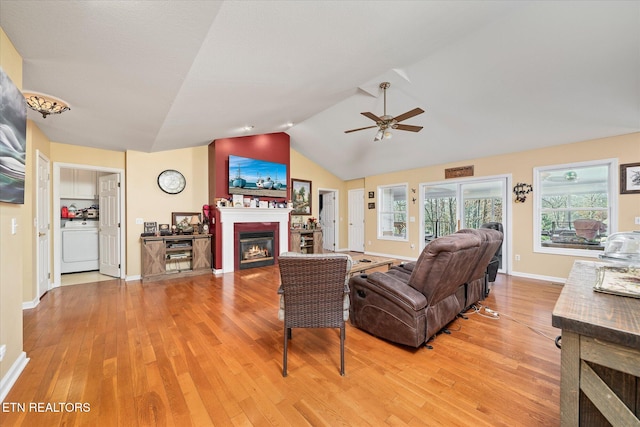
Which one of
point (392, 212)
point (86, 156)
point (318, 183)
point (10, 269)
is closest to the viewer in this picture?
point (10, 269)

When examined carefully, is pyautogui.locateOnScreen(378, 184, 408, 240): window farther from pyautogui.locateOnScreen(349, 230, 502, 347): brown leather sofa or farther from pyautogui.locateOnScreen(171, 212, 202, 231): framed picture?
pyautogui.locateOnScreen(171, 212, 202, 231): framed picture

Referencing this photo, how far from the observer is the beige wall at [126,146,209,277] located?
470 centimetres

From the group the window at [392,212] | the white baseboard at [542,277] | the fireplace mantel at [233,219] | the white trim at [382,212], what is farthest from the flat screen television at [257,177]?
the white baseboard at [542,277]

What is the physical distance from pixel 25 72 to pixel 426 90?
4.68 metres

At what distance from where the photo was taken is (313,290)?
6.30ft

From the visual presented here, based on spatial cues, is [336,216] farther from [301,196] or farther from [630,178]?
[630,178]

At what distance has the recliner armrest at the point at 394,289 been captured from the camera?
217 cm

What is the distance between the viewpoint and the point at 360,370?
197cm

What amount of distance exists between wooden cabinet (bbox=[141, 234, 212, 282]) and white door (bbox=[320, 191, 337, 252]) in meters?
4.18

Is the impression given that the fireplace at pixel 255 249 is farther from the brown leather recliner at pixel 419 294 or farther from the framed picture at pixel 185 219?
the brown leather recliner at pixel 419 294

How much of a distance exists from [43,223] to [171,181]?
1931 millimetres

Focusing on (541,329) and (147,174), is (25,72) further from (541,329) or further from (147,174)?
(541,329)

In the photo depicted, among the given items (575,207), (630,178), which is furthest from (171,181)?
(630,178)

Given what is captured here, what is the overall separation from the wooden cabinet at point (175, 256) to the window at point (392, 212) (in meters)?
4.78
